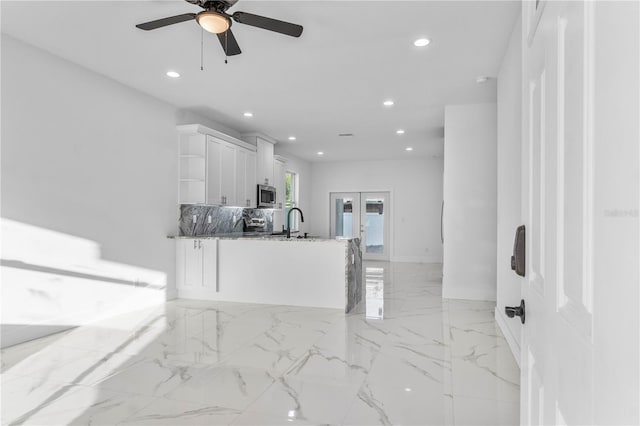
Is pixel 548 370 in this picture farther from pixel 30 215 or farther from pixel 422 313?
pixel 30 215

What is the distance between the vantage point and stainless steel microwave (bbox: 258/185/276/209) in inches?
266

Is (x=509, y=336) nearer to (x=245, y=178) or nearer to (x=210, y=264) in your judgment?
(x=210, y=264)

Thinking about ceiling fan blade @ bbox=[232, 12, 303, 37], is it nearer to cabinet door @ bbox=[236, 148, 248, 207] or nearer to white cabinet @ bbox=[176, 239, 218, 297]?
white cabinet @ bbox=[176, 239, 218, 297]

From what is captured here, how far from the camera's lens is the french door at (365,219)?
9.87 m

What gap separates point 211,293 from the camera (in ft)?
16.8

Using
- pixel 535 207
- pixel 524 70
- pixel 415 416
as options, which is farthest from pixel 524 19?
pixel 415 416

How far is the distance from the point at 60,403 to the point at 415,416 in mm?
2028

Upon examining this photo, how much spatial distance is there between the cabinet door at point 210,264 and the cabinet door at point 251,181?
1.46 m

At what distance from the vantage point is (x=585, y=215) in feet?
1.83

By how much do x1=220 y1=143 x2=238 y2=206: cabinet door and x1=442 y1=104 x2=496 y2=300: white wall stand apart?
3145 millimetres

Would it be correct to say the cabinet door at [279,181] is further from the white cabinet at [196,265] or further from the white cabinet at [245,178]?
the white cabinet at [196,265]

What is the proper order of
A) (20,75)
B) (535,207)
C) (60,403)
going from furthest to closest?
1. (20,75)
2. (60,403)
3. (535,207)

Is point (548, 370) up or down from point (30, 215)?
down

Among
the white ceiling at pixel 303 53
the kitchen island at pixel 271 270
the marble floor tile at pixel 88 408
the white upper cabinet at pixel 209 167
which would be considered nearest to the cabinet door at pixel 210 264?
the kitchen island at pixel 271 270
